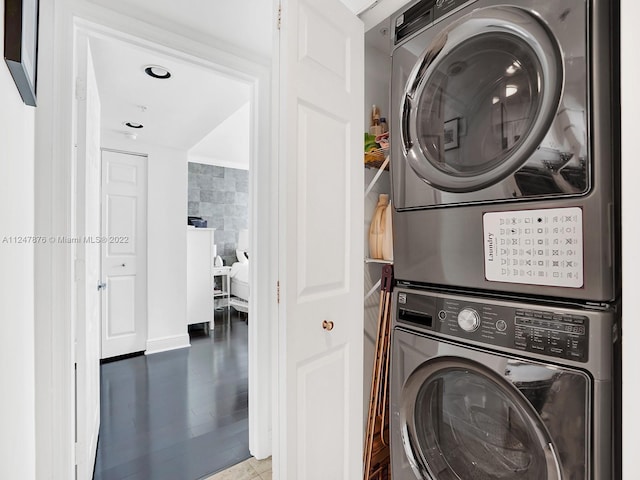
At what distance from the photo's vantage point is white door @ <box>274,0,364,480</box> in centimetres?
112

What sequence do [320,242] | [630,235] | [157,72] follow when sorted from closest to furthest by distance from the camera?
[630,235] → [320,242] → [157,72]

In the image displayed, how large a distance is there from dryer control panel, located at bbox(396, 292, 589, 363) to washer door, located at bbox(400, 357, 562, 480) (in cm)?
10

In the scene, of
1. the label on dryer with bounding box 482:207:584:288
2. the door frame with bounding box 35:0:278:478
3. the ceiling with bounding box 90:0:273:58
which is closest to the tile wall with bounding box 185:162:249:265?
the ceiling with bounding box 90:0:273:58

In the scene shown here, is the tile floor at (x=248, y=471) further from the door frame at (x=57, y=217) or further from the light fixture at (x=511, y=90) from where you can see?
the light fixture at (x=511, y=90)

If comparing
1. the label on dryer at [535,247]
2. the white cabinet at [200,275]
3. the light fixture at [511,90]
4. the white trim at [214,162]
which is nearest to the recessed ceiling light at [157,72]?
the light fixture at [511,90]

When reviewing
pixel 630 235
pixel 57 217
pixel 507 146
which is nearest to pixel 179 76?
pixel 57 217

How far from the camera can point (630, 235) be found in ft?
2.43

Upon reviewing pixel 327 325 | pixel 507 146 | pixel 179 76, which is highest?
pixel 179 76

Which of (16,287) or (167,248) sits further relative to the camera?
(167,248)

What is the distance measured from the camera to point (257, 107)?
6.50 ft

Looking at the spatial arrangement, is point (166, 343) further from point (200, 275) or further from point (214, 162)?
point (214, 162)

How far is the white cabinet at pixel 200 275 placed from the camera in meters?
4.49

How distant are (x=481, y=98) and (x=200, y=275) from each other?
427 cm

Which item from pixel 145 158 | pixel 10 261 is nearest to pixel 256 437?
pixel 10 261
